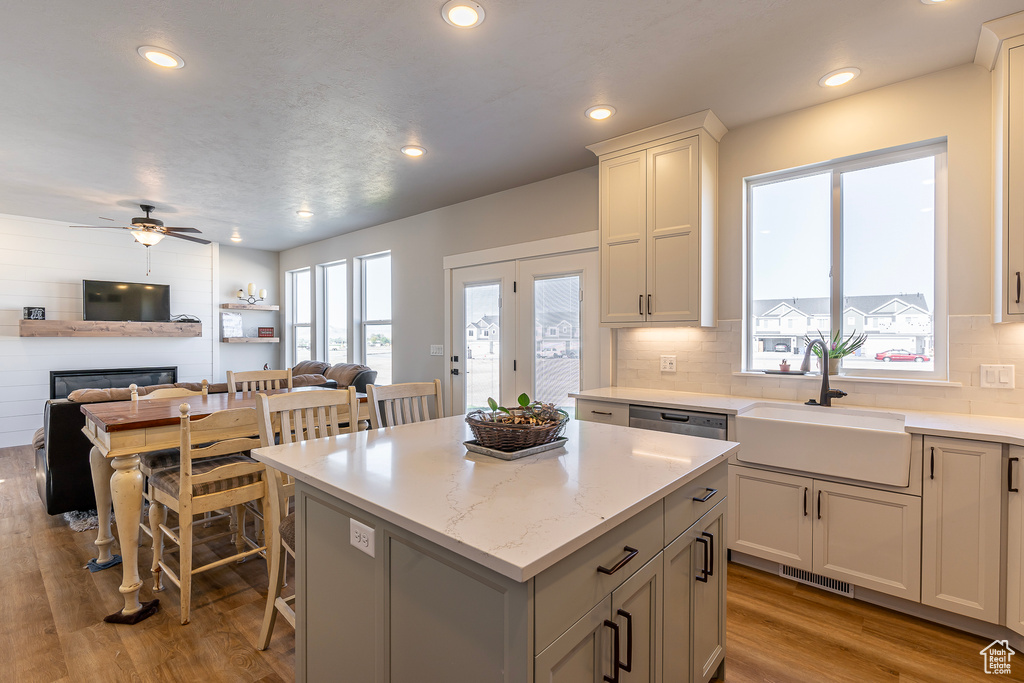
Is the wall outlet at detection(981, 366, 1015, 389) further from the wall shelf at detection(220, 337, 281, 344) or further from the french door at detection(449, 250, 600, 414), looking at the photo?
the wall shelf at detection(220, 337, 281, 344)

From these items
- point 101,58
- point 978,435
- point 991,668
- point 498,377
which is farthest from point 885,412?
point 101,58

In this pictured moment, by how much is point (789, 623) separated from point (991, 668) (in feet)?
2.20

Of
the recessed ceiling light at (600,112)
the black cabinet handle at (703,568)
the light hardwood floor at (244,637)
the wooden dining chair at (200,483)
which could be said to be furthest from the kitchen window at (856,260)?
the wooden dining chair at (200,483)

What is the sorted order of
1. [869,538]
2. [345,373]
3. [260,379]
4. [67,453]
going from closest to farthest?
[869,538] < [67,453] < [260,379] < [345,373]

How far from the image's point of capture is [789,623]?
2137 mm

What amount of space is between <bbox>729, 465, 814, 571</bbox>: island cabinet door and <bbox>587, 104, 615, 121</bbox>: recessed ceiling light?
215 centimetres

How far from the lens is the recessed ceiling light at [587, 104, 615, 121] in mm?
2773

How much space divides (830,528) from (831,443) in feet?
1.39

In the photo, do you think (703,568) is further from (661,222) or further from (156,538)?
(156,538)

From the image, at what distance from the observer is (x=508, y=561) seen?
80 cm

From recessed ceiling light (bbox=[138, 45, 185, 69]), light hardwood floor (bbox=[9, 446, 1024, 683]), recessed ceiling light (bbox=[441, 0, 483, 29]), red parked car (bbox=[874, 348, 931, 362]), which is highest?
recessed ceiling light (bbox=[138, 45, 185, 69])

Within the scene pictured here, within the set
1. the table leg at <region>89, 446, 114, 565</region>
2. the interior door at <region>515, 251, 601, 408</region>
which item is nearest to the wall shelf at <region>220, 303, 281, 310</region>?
the table leg at <region>89, 446, 114, 565</region>

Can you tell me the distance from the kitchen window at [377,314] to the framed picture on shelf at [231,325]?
2.43m

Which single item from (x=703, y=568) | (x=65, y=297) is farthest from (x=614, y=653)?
(x=65, y=297)
